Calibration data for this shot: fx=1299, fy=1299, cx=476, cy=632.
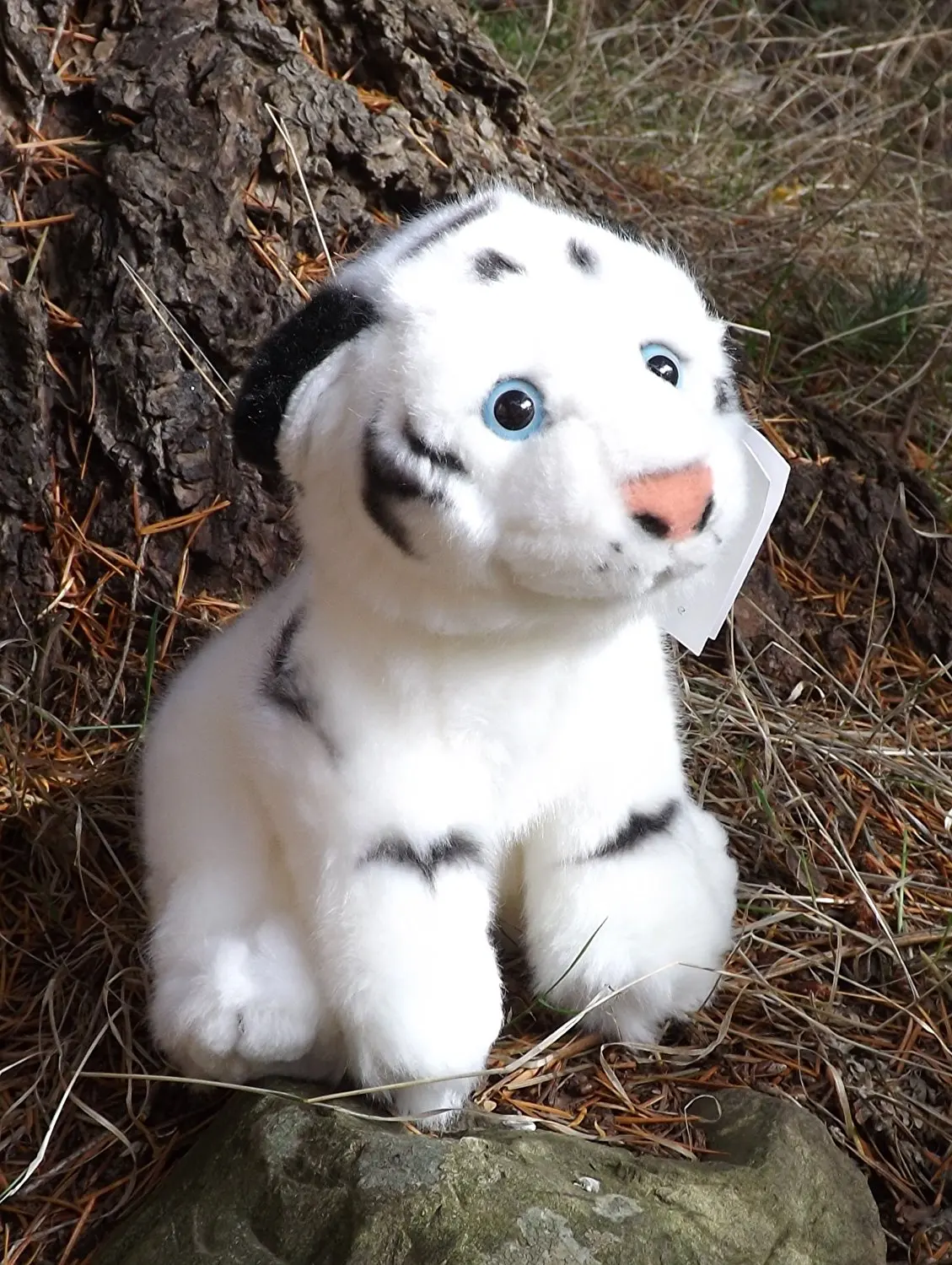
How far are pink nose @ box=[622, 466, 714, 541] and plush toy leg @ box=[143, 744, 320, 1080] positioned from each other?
17.2 inches

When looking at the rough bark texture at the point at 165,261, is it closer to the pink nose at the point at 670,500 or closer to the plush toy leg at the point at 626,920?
the plush toy leg at the point at 626,920

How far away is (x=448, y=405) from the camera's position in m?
0.94

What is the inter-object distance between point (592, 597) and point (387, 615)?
17 cm

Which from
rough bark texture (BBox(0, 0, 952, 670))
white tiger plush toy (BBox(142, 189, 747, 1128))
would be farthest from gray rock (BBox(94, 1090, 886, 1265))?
rough bark texture (BBox(0, 0, 952, 670))

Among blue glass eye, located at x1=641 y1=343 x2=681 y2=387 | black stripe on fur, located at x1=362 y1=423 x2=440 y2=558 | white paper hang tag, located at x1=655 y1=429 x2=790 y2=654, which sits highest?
blue glass eye, located at x1=641 y1=343 x2=681 y2=387

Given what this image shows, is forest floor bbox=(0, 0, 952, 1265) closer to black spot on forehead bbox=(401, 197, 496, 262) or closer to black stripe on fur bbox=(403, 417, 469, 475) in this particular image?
black stripe on fur bbox=(403, 417, 469, 475)

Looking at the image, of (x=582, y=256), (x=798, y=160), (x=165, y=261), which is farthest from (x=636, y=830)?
(x=798, y=160)

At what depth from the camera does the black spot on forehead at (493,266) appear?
98 cm

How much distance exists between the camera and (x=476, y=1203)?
39.0 inches

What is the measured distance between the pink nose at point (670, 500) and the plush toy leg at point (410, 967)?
33cm

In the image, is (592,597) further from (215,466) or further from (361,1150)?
(215,466)

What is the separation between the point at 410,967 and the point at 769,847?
0.64m

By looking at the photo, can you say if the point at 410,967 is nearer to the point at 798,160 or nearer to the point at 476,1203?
the point at 476,1203

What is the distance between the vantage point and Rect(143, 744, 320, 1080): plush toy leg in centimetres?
106
